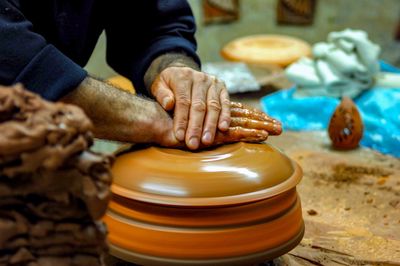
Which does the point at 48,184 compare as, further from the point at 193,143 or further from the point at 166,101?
the point at 166,101

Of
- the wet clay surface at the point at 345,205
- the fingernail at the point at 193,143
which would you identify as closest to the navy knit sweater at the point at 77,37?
the fingernail at the point at 193,143

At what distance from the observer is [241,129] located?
6.46 feet

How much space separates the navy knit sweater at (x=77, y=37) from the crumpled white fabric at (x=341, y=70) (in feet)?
5.09

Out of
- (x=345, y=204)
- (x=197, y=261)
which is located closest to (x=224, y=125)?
(x=197, y=261)

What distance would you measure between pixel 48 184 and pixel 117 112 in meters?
0.90

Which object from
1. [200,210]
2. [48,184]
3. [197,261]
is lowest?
[197,261]

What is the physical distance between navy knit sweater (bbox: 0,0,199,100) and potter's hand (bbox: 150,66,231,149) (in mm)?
355

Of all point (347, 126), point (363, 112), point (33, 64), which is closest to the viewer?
point (33, 64)

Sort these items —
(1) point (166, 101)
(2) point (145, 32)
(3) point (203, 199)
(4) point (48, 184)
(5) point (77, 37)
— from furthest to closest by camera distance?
(2) point (145, 32)
(5) point (77, 37)
(1) point (166, 101)
(3) point (203, 199)
(4) point (48, 184)

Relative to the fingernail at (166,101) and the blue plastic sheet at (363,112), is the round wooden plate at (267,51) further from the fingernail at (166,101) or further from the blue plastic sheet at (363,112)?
the fingernail at (166,101)

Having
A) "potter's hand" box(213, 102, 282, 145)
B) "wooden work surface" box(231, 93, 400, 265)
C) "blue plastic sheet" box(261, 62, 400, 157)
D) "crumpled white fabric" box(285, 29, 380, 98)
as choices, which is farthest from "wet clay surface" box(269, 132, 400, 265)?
"crumpled white fabric" box(285, 29, 380, 98)

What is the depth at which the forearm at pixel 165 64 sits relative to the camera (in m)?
2.43

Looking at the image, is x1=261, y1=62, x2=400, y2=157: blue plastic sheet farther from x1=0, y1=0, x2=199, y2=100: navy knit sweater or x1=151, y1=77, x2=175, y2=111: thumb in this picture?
x1=151, y1=77, x2=175, y2=111: thumb

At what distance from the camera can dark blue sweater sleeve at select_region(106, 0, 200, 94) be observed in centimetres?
262
